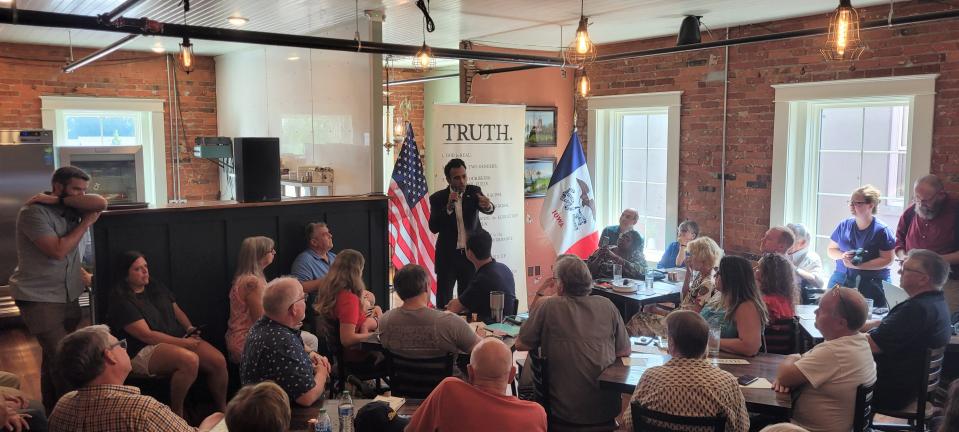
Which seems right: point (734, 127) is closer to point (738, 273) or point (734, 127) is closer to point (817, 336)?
point (817, 336)

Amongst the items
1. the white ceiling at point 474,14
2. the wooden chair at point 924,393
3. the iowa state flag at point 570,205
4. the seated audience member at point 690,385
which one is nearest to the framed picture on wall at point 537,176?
the iowa state flag at point 570,205

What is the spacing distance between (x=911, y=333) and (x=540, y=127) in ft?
17.5

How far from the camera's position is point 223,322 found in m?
5.75

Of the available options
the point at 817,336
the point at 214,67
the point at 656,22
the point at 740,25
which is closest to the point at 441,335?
the point at 817,336

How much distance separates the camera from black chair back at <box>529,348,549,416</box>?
12.8 ft

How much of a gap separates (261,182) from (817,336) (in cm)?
427

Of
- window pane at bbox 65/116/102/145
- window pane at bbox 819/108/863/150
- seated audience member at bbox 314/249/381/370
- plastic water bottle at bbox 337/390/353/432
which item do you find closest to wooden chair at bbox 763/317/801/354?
seated audience member at bbox 314/249/381/370

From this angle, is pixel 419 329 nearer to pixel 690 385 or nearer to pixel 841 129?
pixel 690 385

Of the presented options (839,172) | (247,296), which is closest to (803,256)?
(839,172)

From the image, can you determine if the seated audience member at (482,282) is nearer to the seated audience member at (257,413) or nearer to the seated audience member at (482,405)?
the seated audience member at (482,405)

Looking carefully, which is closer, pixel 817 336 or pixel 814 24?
pixel 817 336

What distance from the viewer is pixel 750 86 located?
285 inches

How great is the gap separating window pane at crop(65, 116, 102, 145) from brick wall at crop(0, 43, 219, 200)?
0.39 meters

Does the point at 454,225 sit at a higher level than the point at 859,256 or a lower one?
higher
